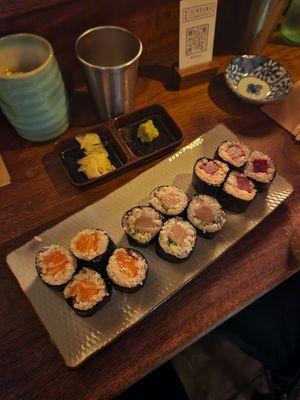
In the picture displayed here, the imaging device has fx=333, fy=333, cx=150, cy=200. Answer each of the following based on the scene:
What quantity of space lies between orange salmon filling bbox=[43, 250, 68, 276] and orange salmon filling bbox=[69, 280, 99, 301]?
0.23 feet

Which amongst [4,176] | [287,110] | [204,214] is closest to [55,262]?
[4,176]

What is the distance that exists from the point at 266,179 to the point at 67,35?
1055mm

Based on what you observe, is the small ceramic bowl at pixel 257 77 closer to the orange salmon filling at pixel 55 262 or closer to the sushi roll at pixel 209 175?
the sushi roll at pixel 209 175

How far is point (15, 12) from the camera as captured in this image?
1254 mm

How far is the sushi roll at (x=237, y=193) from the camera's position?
130cm

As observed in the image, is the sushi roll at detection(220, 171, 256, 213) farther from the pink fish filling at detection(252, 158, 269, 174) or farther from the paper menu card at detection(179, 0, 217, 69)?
the paper menu card at detection(179, 0, 217, 69)

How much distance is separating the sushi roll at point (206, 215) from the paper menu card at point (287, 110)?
0.58 metres

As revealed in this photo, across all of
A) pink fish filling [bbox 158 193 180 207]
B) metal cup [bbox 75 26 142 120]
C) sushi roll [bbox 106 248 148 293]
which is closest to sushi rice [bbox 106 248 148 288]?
sushi roll [bbox 106 248 148 293]

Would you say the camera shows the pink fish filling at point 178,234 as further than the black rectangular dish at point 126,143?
No

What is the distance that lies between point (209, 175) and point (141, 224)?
0.35 m

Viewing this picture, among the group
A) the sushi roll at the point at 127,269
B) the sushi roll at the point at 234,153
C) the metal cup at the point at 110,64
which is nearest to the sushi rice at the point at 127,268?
the sushi roll at the point at 127,269

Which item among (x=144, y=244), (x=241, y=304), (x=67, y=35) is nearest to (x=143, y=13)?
(x=67, y=35)

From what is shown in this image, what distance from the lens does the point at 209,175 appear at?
1374 mm

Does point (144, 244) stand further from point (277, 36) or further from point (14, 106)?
point (277, 36)
